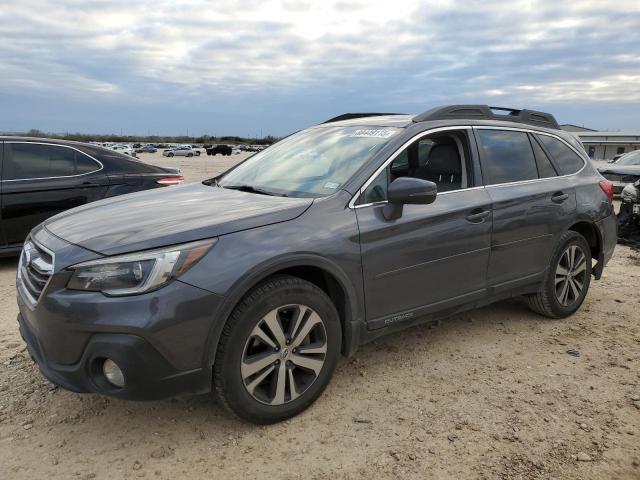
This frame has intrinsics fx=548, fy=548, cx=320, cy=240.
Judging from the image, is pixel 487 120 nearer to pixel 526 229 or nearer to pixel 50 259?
pixel 526 229

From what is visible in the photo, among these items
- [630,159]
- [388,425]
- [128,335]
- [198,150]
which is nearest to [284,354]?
[388,425]

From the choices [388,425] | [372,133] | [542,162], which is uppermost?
[372,133]

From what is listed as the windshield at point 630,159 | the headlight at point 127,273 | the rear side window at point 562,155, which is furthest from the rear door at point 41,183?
the windshield at point 630,159

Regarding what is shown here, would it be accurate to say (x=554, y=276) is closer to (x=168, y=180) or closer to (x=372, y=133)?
(x=372, y=133)

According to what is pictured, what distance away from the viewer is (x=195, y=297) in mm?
2674

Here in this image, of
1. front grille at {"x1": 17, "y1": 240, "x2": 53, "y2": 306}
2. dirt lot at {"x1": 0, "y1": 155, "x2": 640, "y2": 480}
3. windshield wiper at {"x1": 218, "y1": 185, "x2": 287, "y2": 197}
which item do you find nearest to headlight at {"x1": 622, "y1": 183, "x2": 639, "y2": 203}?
dirt lot at {"x1": 0, "y1": 155, "x2": 640, "y2": 480}

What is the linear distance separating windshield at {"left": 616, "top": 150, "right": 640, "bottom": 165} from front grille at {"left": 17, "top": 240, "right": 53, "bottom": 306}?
14.3 m

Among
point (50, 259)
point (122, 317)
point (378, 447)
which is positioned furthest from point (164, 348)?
point (378, 447)

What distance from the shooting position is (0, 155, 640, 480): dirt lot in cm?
275

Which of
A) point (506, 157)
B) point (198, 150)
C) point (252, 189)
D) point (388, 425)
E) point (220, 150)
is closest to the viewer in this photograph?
point (388, 425)

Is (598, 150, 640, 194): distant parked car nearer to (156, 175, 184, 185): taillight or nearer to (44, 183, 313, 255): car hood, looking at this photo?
(156, 175, 184, 185): taillight

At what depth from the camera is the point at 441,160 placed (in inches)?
163

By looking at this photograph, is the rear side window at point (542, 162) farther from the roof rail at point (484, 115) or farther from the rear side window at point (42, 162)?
the rear side window at point (42, 162)

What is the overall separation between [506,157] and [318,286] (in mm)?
2062
